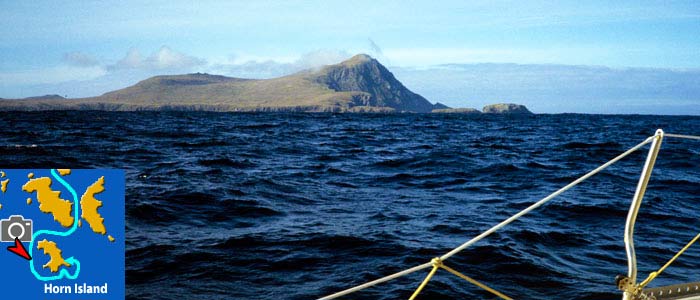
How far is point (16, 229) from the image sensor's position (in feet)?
15.0

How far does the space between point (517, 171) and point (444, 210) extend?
34.2 feet

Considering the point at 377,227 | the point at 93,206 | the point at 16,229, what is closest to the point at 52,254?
the point at 16,229

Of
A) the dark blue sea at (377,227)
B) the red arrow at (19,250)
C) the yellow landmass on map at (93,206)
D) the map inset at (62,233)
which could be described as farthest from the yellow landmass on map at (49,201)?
the dark blue sea at (377,227)

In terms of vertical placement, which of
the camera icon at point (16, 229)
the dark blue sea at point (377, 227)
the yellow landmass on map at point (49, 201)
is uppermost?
the yellow landmass on map at point (49, 201)

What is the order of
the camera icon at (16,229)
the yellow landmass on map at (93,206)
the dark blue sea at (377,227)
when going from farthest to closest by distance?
the dark blue sea at (377,227) → the yellow landmass on map at (93,206) → the camera icon at (16,229)

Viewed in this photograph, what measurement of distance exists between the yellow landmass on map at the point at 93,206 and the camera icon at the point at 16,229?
1.43 feet

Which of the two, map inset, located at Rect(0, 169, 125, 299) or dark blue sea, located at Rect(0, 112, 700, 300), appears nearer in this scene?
map inset, located at Rect(0, 169, 125, 299)

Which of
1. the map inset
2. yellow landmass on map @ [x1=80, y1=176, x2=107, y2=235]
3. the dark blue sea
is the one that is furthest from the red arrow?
the dark blue sea

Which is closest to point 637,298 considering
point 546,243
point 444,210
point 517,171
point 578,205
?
point 546,243

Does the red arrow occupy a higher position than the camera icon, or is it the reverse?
the camera icon

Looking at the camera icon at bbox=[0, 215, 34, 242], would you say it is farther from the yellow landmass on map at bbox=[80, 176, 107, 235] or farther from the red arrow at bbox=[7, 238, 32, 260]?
the yellow landmass on map at bbox=[80, 176, 107, 235]

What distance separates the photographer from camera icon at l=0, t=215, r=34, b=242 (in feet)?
14.9

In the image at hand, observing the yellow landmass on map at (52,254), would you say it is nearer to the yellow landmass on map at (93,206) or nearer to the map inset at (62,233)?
the map inset at (62,233)

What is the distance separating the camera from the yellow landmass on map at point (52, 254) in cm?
460
